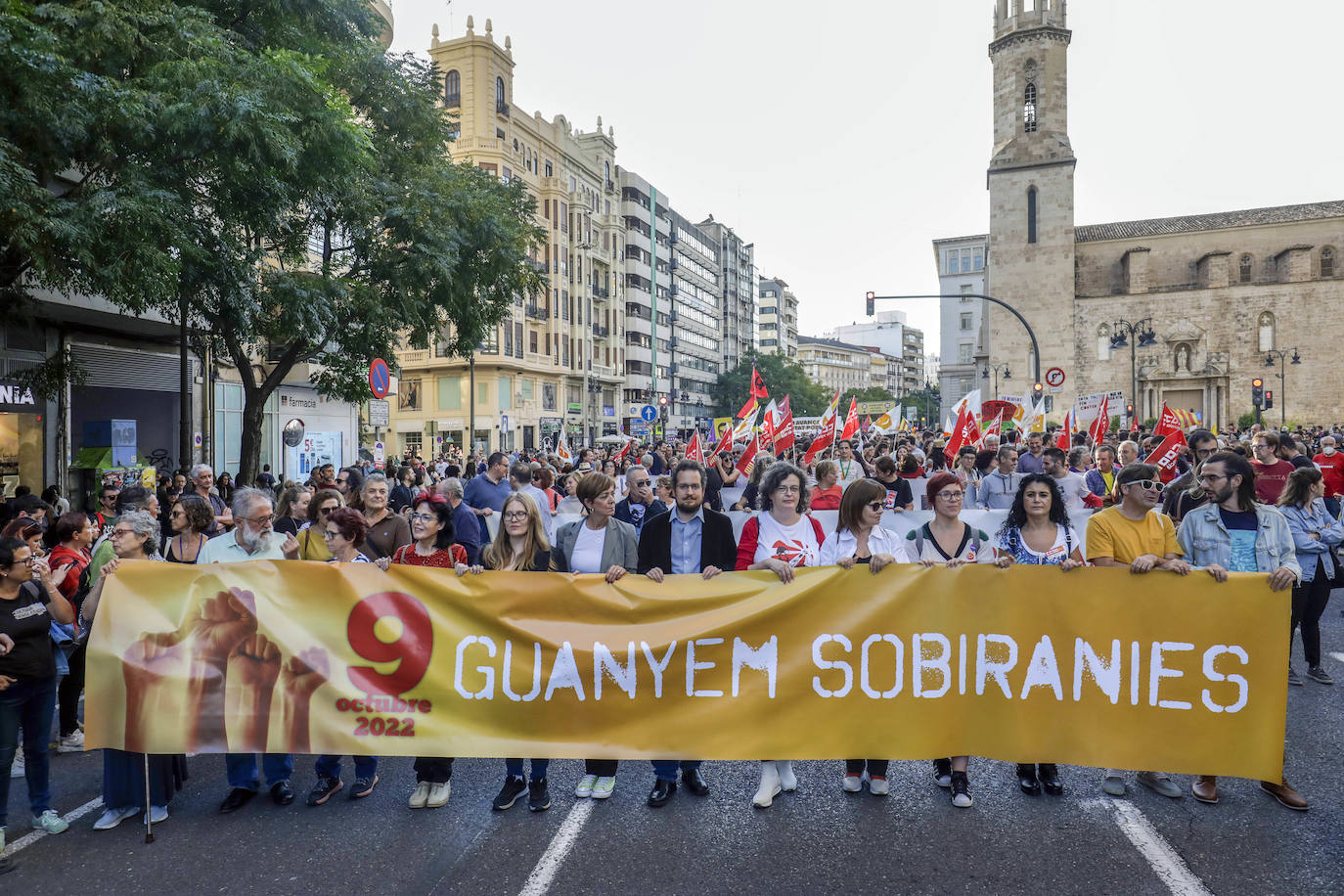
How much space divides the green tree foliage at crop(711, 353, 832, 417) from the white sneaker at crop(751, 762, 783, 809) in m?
81.4

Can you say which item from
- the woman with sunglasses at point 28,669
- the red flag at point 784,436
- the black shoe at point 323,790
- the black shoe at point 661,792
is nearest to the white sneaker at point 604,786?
the black shoe at point 661,792

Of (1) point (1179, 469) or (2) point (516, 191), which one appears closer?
(1) point (1179, 469)

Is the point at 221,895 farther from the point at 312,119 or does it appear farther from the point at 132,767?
the point at 312,119

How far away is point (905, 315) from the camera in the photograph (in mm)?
199875

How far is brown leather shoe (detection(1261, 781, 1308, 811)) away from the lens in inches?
180

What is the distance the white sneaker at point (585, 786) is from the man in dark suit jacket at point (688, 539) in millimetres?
389

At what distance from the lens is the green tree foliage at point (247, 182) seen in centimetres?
902

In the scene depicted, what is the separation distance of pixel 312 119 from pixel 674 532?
9480 mm

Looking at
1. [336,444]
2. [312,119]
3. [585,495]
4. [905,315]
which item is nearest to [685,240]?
[336,444]

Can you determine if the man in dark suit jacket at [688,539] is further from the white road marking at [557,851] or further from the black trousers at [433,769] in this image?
the black trousers at [433,769]

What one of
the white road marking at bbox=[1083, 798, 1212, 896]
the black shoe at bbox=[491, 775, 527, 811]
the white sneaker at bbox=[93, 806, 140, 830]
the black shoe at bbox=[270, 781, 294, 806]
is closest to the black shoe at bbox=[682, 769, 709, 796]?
the black shoe at bbox=[491, 775, 527, 811]

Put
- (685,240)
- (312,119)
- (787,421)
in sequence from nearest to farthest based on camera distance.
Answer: (312,119)
(787,421)
(685,240)

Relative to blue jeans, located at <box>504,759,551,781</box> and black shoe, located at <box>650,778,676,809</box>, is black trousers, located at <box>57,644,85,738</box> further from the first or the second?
black shoe, located at <box>650,778,676,809</box>

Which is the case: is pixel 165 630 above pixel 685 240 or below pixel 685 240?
below
